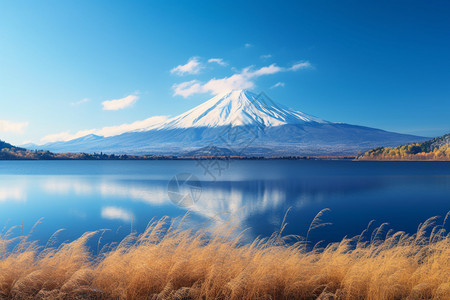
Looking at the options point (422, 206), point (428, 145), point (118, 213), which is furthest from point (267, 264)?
point (428, 145)

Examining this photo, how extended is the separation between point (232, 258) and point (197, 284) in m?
1.03

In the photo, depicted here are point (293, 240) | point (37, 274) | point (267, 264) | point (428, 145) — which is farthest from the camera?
point (428, 145)

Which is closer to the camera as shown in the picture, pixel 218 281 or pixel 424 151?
pixel 218 281

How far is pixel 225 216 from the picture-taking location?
48.6 feet

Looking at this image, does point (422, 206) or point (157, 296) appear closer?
point (157, 296)

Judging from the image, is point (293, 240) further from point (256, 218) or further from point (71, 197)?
point (71, 197)

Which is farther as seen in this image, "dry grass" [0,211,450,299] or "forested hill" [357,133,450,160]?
"forested hill" [357,133,450,160]

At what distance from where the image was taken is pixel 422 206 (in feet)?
64.6

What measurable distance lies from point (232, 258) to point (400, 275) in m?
2.97

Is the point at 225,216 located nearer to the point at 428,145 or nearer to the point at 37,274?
the point at 37,274

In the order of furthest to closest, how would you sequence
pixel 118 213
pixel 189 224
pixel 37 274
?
pixel 118 213
pixel 189 224
pixel 37 274

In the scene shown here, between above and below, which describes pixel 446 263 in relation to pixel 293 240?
above

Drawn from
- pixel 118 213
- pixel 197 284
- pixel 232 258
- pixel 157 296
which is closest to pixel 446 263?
pixel 232 258

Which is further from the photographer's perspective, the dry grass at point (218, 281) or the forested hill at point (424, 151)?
the forested hill at point (424, 151)
